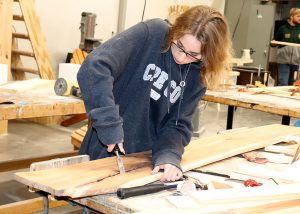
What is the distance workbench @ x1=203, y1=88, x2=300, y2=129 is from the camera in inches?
132

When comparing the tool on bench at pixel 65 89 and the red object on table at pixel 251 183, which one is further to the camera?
the tool on bench at pixel 65 89

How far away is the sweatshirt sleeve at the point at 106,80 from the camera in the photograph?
169cm

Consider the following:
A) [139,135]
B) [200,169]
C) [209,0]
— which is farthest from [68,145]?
[209,0]

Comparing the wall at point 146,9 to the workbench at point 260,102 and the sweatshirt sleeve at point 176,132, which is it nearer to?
the workbench at point 260,102

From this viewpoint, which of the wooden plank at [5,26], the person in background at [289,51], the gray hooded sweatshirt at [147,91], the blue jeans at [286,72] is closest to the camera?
the gray hooded sweatshirt at [147,91]

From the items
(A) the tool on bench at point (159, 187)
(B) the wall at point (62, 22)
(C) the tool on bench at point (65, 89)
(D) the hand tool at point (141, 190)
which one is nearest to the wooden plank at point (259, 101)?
(C) the tool on bench at point (65, 89)

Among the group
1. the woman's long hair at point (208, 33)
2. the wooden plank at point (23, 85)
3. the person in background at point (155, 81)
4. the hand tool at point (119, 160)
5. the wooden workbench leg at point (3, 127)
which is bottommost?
the wooden workbench leg at point (3, 127)

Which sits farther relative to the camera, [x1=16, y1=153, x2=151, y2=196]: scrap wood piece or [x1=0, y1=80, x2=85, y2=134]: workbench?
[x1=0, y1=80, x2=85, y2=134]: workbench

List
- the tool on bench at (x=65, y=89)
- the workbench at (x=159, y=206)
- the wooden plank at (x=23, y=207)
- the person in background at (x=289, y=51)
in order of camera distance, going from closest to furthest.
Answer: the workbench at (x=159, y=206)
the wooden plank at (x=23, y=207)
the tool on bench at (x=65, y=89)
the person in background at (x=289, y=51)

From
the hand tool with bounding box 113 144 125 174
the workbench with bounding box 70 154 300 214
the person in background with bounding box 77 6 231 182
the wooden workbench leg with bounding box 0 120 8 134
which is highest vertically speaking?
the person in background with bounding box 77 6 231 182

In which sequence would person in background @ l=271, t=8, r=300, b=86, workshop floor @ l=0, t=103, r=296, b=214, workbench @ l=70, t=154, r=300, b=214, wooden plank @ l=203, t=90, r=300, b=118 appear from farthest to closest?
person in background @ l=271, t=8, r=300, b=86
workshop floor @ l=0, t=103, r=296, b=214
wooden plank @ l=203, t=90, r=300, b=118
workbench @ l=70, t=154, r=300, b=214

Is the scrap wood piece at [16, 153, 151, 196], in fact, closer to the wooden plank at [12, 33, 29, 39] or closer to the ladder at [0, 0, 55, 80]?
the ladder at [0, 0, 55, 80]

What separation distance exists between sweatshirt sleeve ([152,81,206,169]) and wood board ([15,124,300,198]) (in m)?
0.05

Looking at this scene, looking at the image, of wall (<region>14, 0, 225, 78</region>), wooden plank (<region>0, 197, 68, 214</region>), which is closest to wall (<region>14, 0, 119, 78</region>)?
wall (<region>14, 0, 225, 78</region>)
